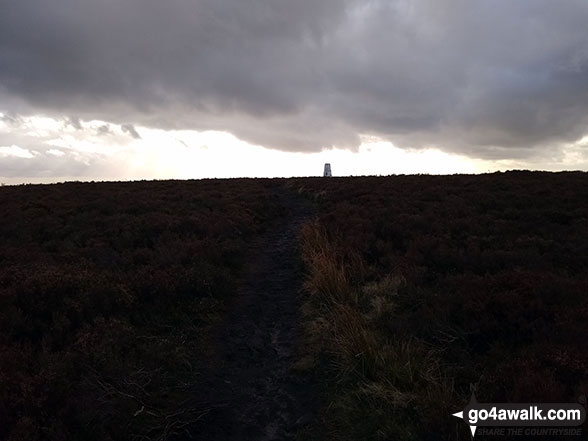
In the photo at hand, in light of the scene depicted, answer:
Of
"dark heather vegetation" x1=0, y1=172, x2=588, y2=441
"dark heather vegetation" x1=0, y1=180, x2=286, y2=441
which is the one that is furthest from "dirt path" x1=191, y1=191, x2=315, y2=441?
"dark heather vegetation" x1=0, y1=180, x2=286, y2=441

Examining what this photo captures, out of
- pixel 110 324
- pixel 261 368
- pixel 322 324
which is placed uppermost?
pixel 110 324

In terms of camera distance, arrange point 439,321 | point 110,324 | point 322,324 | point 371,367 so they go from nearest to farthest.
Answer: point 371,367, point 439,321, point 110,324, point 322,324

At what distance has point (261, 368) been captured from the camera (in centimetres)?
670

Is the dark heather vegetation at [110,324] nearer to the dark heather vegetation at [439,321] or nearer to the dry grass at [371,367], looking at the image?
the dry grass at [371,367]

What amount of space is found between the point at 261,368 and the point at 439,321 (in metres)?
3.03

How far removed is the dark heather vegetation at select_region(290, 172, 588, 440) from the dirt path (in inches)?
15.6

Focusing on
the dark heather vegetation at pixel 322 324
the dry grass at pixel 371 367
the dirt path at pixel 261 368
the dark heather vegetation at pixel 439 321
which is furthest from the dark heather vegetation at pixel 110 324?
the dark heather vegetation at pixel 439 321

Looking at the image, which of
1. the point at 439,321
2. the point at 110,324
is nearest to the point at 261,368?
the point at 110,324

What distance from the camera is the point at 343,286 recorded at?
28.0 ft

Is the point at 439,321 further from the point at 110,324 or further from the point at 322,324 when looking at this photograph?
the point at 110,324

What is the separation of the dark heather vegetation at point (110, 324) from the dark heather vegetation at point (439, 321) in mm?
2087

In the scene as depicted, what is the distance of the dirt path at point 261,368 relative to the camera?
206 inches

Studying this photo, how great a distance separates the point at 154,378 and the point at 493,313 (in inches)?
208

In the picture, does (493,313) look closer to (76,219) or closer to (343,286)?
(343,286)
